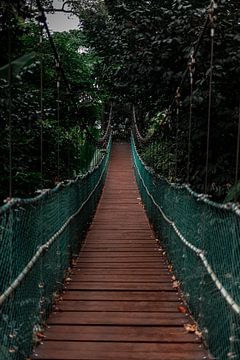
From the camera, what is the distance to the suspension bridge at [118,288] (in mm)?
2047

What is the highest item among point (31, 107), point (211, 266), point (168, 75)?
point (168, 75)

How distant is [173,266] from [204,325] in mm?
1651

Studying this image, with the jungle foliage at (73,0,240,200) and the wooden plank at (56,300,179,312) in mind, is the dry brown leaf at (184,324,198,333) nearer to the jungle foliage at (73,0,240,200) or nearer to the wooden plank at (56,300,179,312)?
the wooden plank at (56,300,179,312)

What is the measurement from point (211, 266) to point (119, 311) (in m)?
0.78

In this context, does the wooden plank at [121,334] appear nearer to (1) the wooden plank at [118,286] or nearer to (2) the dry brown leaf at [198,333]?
(2) the dry brown leaf at [198,333]

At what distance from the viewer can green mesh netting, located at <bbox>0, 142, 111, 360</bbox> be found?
6.46ft

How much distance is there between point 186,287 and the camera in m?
3.24

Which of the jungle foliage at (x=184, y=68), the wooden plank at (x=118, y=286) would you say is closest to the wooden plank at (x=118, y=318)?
the wooden plank at (x=118, y=286)

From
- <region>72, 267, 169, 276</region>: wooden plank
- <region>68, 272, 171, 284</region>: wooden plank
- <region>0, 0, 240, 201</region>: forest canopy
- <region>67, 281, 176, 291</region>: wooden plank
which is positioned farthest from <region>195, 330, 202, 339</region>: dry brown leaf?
<region>0, 0, 240, 201</region>: forest canopy

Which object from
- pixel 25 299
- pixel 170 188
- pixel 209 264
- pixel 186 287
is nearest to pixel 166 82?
pixel 170 188

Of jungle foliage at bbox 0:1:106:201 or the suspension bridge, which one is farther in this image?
jungle foliage at bbox 0:1:106:201

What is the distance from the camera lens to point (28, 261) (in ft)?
7.97

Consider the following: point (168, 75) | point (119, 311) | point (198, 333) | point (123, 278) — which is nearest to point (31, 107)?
point (168, 75)

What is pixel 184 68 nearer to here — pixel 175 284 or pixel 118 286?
pixel 175 284
